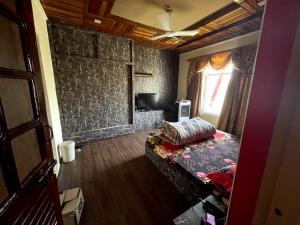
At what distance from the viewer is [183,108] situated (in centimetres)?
449

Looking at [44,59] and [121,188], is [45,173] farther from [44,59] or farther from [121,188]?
[44,59]

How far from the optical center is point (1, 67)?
1.89 feet

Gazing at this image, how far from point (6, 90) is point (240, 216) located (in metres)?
1.15

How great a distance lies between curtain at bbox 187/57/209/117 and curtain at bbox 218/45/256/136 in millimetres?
971

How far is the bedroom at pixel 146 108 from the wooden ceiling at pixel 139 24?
2cm

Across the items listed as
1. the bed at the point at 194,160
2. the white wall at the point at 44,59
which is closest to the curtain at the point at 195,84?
the bed at the point at 194,160

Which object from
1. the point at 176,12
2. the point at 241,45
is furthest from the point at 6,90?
the point at 241,45

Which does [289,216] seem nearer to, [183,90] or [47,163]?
[47,163]

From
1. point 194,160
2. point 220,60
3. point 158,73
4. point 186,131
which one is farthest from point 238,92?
point 158,73

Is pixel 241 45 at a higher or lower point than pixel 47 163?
higher

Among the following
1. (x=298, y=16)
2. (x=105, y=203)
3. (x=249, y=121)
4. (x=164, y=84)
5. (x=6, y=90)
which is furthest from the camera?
(x=164, y=84)

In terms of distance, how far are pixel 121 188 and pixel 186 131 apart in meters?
1.33

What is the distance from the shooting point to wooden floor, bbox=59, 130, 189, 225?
5.13ft

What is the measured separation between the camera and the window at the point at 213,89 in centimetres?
373
